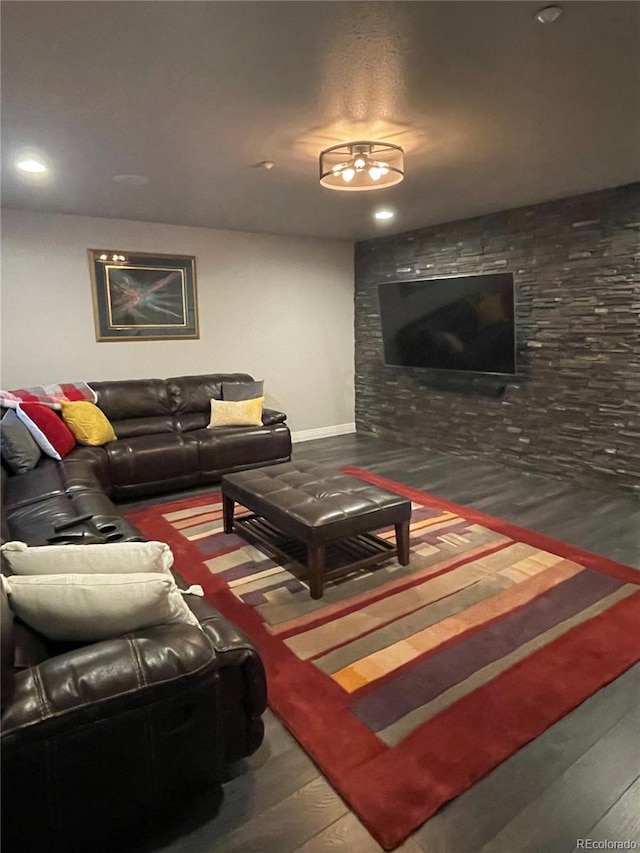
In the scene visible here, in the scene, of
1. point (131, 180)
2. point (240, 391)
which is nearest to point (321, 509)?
point (131, 180)

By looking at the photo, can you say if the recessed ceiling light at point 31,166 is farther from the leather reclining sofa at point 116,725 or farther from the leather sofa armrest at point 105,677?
the leather sofa armrest at point 105,677

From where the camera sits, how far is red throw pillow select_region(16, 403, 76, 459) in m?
3.81

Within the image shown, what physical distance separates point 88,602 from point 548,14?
2.26 meters

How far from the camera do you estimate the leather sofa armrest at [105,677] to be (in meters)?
1.22

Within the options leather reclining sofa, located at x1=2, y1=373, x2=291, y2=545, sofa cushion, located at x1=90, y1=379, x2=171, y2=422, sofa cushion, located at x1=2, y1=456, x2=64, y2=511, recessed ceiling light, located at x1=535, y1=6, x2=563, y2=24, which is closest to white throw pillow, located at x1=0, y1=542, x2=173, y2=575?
leather reclining sofa, located at x1=2, y1=373, x2=291, y2=545

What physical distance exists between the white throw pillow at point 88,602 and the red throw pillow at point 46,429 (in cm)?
261

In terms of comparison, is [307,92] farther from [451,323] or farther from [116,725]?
[451,323]

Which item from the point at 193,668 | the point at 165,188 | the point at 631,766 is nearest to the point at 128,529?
the point at 193,668

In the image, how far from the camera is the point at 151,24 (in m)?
1.71

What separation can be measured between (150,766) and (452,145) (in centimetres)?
313

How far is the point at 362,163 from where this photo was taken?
9.55 feet

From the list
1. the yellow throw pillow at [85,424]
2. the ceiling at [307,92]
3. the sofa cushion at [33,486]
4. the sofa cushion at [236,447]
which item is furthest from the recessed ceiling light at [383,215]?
the sofa cushion at [33,486]

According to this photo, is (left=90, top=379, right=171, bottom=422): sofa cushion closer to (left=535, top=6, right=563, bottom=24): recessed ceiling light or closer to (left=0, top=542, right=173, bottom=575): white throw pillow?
(left=0, top=542, right=173, bottom=575): white throw pillow

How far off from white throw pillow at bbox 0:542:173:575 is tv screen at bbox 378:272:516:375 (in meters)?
3.87
